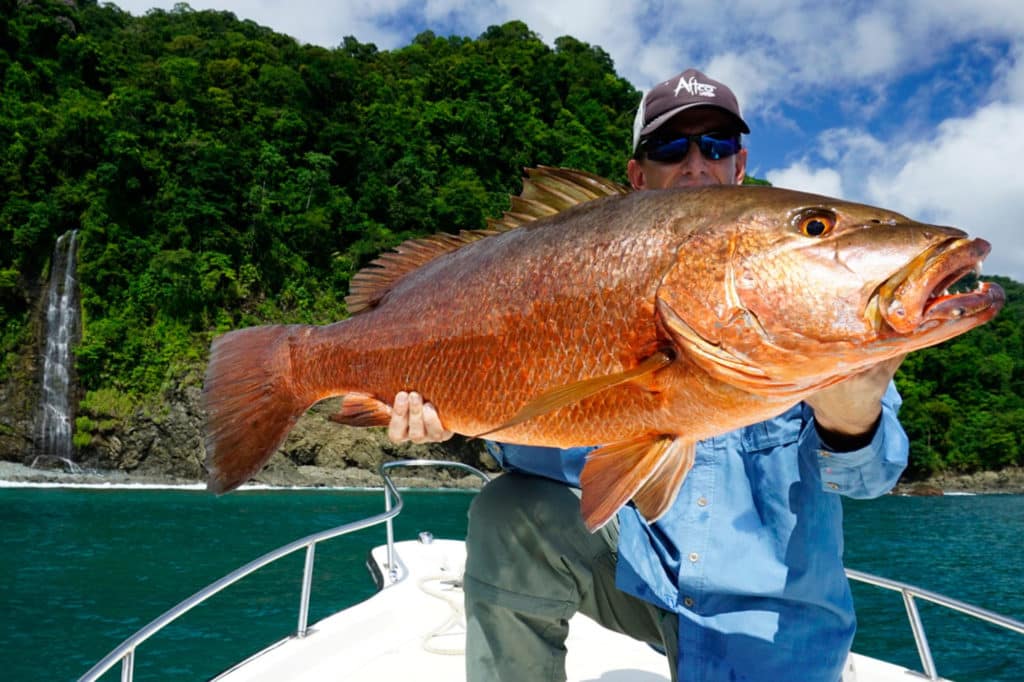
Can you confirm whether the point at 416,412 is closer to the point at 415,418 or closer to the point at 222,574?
the point at 415,418

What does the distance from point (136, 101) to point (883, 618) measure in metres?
45.1

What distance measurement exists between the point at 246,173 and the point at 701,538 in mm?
46301

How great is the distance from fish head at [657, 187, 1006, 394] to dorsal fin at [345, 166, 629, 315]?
39 cm

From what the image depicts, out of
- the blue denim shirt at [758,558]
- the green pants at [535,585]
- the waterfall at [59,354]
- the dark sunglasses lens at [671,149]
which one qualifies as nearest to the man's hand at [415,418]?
the green pants at [535,585]

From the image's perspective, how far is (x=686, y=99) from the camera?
2684 mm

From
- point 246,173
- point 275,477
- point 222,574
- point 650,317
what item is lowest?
point 275,477

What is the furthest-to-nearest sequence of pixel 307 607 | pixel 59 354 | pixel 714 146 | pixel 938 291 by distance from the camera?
1. pixel 59 354
2. pixel 307 607
3. pixel 714 146
4. pixel 938 291

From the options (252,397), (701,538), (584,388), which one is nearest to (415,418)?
(252,397)

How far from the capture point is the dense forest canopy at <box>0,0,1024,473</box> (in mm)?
36594

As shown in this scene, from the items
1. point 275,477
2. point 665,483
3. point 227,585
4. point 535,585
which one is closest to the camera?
point 665,483

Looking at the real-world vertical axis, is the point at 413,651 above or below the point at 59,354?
below

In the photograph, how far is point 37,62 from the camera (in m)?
43.8

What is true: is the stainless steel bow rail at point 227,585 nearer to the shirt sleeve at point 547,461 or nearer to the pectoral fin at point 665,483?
the shirt sleeve at point 547,461

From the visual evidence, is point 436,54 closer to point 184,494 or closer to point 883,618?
point 184,494
